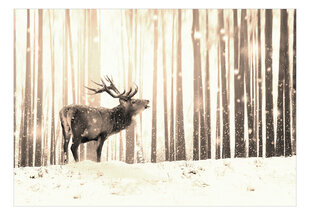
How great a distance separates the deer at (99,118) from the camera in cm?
636

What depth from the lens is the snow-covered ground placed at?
19.7 ft

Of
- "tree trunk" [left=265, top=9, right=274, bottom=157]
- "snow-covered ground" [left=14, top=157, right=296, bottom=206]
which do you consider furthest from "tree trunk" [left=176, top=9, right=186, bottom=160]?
"tree trunk" [left=265, top=9, right=274, bottom=157]

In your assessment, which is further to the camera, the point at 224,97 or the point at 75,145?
the point at 224,97

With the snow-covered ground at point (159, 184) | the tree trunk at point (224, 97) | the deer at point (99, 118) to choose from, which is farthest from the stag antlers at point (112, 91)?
the tree trunk at point (224, 97)

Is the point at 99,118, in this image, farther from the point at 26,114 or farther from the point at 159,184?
the point at 159,184

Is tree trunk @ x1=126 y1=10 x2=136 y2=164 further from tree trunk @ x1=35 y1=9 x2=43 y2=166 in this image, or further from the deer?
tree trunk @ x1=35 y1=9 x2=43 y2=166

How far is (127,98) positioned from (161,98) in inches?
21.1

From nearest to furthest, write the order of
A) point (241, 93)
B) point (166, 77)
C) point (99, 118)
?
point (99, 118)
point (166, 77)
point (241, 93)

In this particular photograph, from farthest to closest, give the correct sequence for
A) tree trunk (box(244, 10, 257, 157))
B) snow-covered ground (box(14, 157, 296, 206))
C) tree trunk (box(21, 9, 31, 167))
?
tree trunk (box(244, 10, 257, 157)) < tree trunk (box(21, 9, 31, 167)) < snow-covered ground (box(14, 157, 296, 206))

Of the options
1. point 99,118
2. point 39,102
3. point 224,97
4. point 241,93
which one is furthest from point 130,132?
point 241,93

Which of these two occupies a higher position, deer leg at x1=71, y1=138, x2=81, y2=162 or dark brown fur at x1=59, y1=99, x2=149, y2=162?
dark brown fur at x1=59, y1=99, x2=149, y2=162

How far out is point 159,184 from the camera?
6.18 m

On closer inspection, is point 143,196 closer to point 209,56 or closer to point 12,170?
point 12,170

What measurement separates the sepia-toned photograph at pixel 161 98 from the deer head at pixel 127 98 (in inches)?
0.6
